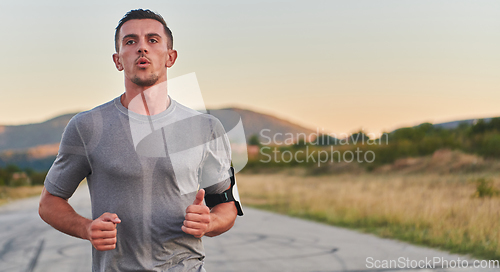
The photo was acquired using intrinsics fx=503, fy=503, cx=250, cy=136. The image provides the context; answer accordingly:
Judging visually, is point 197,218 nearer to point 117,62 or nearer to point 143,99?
point 143,99

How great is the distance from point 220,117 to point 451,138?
48.6m

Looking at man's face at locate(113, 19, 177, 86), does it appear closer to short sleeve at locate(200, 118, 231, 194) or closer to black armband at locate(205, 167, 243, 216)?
short sleeve at locate(200, 118, 231, 194)

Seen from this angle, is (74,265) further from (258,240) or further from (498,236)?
(498,236)

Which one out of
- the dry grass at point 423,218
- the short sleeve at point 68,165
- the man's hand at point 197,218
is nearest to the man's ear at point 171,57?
the short sleeve at point 68,165

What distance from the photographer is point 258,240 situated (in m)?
11.0

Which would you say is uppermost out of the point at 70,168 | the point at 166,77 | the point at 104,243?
the point at 166,77

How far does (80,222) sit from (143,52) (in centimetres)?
86

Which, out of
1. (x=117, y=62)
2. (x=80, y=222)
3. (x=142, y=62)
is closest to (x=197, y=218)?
(x=80, y=222)

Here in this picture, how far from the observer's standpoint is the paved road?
8.16 metres

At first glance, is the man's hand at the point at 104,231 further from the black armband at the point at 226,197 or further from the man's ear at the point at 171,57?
the man's ear at the point at 171,57

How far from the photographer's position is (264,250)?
9609mm

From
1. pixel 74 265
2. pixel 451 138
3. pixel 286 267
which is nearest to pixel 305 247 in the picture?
pixel 286 267

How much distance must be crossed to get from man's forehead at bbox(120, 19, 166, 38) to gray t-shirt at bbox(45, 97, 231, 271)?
0.40 meters

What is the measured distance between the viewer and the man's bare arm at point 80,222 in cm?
213
